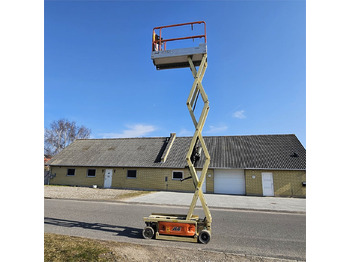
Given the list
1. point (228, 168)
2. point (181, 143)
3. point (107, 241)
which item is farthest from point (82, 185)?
point (107, 241)

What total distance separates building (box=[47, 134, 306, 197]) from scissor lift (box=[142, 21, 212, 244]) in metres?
10.7

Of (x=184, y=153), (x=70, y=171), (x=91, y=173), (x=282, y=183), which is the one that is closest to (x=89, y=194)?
(x=91, y=173)

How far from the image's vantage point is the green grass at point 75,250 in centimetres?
400

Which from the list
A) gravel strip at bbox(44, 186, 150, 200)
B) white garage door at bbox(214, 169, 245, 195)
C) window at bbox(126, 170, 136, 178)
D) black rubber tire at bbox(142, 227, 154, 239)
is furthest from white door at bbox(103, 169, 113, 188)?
black rubber tire at bbox(142, 227, 154, 239)

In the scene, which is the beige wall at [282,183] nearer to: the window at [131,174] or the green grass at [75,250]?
the window at [131,174]

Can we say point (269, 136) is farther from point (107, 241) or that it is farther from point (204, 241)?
point (107, 241)

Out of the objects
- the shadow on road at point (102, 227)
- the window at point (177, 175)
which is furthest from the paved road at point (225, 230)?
the window at point (177, 175)

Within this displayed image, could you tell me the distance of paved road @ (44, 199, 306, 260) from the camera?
499 cm

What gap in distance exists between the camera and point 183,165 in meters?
18.4

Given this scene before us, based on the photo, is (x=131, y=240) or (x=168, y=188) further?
(x=168, y=188)

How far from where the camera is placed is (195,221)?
5.40 metres

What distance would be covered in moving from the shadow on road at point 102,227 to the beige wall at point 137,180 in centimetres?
1173
